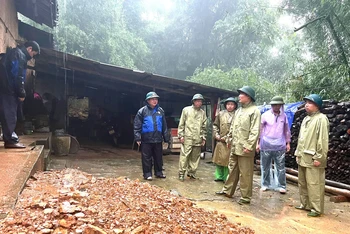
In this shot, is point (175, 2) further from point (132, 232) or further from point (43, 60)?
point (132, 232)

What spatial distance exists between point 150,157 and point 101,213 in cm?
350

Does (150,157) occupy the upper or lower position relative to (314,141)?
lower

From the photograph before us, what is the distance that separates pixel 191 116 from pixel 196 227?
3.73 metres

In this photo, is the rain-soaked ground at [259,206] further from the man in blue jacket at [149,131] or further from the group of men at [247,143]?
the man in blue jacket at [149,131]

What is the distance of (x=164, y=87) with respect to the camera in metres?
10.1

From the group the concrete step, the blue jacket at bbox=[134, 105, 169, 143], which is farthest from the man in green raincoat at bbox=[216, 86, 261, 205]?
the concrete step

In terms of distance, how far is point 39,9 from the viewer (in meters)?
8.69

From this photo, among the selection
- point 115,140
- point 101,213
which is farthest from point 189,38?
point 101,213

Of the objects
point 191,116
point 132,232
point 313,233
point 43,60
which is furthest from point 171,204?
point 43,60

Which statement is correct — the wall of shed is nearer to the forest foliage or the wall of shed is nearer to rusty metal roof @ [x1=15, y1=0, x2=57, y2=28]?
rusty metal roof @ [x1=15, y1=0, x2=57, y2=28]

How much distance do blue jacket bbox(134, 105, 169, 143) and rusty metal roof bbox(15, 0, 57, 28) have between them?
4482 millimetres

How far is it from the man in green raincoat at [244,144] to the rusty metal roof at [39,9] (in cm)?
618

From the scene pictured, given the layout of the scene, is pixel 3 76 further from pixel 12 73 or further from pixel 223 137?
pixel 223 137

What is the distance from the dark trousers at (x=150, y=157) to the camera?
6.03 m
